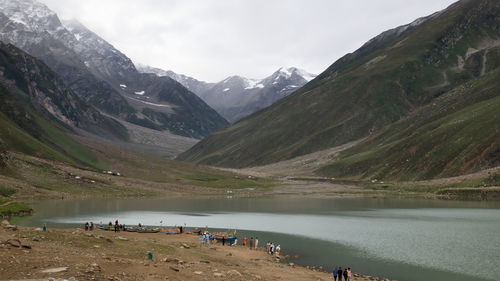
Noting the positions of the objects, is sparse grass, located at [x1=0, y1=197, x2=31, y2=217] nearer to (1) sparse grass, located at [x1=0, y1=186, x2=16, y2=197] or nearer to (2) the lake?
(2) the lake

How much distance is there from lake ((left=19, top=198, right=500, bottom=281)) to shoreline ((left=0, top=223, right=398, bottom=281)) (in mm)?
7597

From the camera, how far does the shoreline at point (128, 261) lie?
36.5m

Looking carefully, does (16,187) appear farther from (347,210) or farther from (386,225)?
(386,225)

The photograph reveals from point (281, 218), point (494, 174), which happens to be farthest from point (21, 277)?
point (494, 174)

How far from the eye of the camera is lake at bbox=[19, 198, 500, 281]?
5891cm

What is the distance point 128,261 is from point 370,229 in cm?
5756

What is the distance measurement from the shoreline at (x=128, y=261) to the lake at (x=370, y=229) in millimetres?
7597

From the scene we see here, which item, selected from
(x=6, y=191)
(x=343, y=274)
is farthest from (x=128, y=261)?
(x=6, y=191)

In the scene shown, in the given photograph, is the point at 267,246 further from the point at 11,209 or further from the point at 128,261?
the point at 11,209

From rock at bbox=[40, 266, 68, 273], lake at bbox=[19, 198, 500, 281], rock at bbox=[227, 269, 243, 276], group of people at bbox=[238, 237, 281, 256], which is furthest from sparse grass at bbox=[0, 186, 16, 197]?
rock at bbox=[40, 266, 68, 273]

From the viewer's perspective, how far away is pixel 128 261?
43.9 meters

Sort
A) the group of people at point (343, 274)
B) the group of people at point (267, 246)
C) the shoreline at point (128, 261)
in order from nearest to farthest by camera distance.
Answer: the shoreline at point (128, 261), the group of people at point (343, 274), the group of people at point (267, 246)

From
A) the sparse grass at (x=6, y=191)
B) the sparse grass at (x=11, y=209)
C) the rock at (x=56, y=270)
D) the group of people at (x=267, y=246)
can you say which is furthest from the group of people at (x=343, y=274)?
the sparse grass at (x=6, y=191)

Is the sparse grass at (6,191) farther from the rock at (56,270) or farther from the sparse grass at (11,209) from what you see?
the rock at (56,270)
